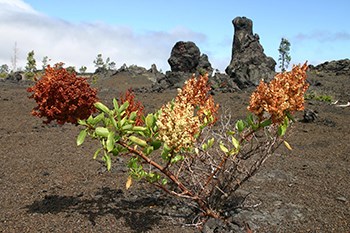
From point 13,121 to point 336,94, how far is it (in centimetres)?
1857

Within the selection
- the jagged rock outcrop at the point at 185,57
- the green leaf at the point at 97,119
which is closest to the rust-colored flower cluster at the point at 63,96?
the green leaf at the point at 97,119

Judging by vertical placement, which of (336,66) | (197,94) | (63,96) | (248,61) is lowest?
(63,96)

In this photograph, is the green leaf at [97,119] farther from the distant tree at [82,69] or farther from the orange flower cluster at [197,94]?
the distant tree at [82,69]

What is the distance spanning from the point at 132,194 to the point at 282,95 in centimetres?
265

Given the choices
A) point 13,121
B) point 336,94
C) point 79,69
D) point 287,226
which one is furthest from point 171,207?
point 79,69

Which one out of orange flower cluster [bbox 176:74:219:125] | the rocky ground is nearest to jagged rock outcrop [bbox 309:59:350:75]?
the rocky ground

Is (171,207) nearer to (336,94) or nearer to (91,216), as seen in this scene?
(91,216)

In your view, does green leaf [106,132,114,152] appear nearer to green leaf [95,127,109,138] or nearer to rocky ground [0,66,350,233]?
green leaf [95,127,109,138]

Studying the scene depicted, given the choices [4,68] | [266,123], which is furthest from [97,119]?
[4,68]

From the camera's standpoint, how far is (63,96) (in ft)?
12.5

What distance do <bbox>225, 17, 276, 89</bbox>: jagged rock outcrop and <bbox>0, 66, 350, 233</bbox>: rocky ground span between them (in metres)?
14.6

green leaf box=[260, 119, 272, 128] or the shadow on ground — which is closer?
green leaf box=[260, 119, 272, 128]

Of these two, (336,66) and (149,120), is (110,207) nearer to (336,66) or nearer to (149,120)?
(149,120)

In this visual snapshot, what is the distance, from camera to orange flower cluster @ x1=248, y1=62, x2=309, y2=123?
3684mm
